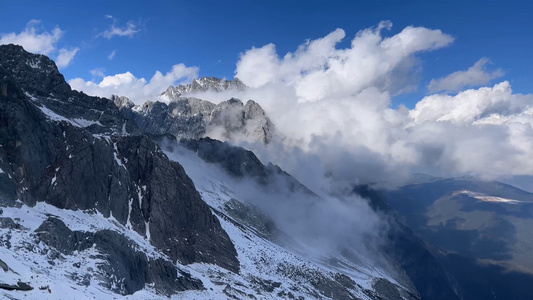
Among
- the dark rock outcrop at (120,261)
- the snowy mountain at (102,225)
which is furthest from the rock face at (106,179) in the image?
the dark rock outcrop at (120,261)

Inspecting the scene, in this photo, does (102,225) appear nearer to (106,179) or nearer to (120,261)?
(120,261)

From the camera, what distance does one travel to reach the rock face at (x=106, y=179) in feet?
423

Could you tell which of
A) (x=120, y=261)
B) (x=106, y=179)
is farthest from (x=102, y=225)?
(x=106, y=179)

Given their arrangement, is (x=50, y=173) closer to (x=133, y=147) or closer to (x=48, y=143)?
(x=48, y=143)

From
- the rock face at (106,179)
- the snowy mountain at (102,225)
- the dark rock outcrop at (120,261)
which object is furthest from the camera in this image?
the rock face at (106,179)

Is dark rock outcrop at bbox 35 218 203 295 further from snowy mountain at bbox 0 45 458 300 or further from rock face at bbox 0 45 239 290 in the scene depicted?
rock face at bbox 0 45 239 290

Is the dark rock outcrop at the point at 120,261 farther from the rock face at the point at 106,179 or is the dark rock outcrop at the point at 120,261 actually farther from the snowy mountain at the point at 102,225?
the rock face at the point at 106,179

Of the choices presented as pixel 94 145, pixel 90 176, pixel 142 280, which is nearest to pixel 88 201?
pixel 90 176

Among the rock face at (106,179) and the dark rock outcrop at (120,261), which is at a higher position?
the rock face at (106,179)

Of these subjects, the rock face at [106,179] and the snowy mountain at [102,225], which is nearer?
the snowy mountain at [102,225]

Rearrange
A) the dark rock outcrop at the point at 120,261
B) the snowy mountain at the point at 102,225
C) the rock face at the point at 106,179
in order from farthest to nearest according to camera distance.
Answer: the rock face at the point at 106,179
the dark rock outcrop at the point at 120,261
the snowy mountain at the point at 102,225

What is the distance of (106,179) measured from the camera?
152875 millimetres

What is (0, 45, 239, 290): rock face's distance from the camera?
12900 cm

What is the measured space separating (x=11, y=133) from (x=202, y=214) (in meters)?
84.6
